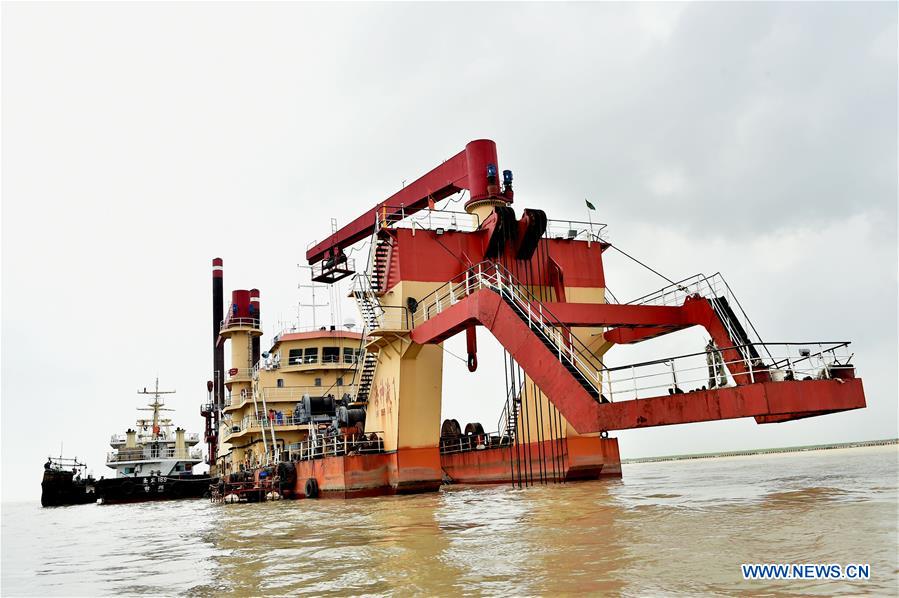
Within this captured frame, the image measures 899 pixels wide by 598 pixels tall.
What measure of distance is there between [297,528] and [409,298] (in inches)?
389

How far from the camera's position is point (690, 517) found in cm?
1002

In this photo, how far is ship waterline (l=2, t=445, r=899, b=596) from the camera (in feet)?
20.3

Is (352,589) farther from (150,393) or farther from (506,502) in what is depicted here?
(150,393)

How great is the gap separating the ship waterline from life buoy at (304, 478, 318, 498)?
8.34 m

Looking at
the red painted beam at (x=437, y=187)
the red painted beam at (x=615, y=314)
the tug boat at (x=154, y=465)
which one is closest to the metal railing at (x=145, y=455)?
the tug boat at (x=154, y=465)

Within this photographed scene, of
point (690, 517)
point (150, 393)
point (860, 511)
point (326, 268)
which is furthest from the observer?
point (150, 393)

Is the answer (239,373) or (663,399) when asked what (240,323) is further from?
(663,399)

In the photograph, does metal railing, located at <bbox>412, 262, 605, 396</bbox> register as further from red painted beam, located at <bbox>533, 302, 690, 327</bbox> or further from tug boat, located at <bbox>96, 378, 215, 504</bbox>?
tug boat, located at <bbox>96, 378, 215, 504</bbox>

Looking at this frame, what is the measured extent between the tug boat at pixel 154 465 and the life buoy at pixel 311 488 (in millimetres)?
19552

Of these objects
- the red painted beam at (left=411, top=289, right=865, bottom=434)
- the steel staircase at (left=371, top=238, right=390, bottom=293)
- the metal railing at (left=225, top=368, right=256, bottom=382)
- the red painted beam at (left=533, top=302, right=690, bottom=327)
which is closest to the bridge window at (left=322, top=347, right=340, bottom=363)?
the metal railing at (left=225, top=368, right=256, bottom=382)

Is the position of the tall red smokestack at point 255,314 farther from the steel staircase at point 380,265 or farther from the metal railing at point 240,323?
the steel staircase at point 380,265

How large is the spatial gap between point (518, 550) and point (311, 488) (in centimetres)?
1664

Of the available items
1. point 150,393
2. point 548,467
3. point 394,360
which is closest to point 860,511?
point 548,467

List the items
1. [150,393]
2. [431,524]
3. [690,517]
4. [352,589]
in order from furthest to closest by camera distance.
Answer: [150,393] → [431,524] → [690,517] → [352,589]
